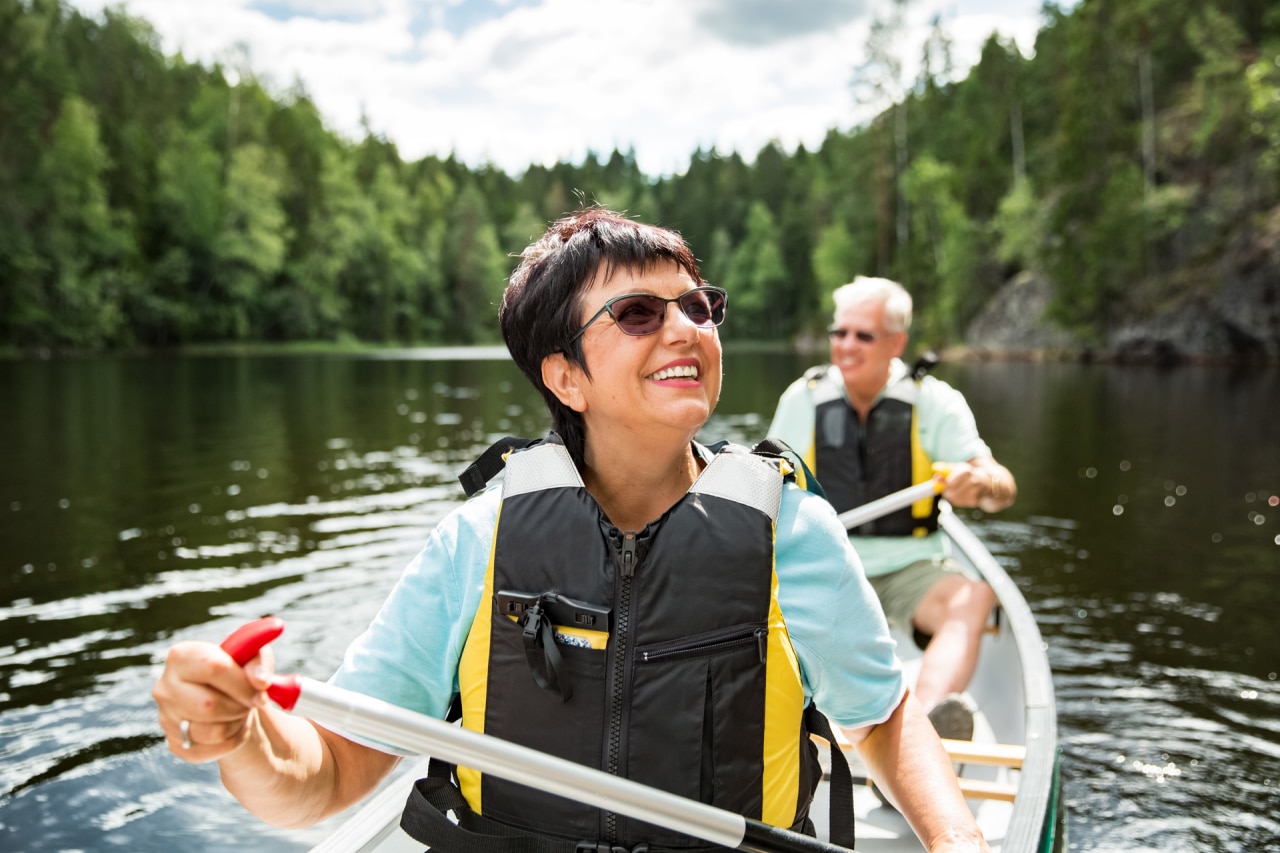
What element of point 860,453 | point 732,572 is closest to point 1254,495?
point 860,453

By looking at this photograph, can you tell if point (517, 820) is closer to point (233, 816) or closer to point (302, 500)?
point (233, 816)

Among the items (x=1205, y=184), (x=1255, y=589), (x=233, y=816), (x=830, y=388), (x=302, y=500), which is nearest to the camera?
(x=233, y=816)

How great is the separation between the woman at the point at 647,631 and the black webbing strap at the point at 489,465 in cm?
10

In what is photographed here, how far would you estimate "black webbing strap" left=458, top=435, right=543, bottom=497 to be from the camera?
70.1 inches

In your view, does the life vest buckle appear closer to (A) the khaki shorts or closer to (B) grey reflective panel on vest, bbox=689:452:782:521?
(B) grey reflective panel on vest, bbox=689:452:782:521

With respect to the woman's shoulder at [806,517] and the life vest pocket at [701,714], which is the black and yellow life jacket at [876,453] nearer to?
the woman's shoulder at [806,517]

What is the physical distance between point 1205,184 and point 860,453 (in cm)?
2994

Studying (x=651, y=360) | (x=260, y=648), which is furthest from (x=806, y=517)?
(x=260, y=648)

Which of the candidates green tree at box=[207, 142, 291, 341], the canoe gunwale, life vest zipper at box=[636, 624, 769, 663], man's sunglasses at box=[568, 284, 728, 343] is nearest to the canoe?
the canoe gunwale

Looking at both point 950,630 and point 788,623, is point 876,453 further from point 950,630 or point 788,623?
point 788,623

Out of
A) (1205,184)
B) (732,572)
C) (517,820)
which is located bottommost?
(517,820)

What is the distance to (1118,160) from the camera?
1219 inches

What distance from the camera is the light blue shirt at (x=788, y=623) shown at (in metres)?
1.55

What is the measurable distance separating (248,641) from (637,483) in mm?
770
